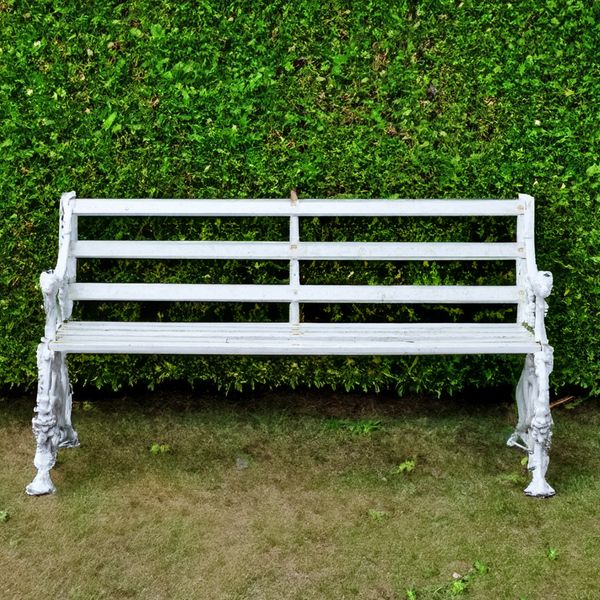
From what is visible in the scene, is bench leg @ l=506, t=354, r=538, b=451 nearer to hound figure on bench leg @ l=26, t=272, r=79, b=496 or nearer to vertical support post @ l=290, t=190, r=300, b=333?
vertical support post @ l=290, t=190, r=300, b=333

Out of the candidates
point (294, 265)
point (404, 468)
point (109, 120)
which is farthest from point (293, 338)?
point (109, 120)

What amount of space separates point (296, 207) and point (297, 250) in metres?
0.20

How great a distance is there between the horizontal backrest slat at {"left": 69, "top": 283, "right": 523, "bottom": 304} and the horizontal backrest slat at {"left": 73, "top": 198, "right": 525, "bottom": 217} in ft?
1.10

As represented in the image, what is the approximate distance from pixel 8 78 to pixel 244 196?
4.01 ft

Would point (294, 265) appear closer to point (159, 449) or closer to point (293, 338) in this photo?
point (293, 338)

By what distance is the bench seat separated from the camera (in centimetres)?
333

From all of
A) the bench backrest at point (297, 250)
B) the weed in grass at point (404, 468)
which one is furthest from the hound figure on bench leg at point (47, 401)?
the weed in grass at point (404, 468)

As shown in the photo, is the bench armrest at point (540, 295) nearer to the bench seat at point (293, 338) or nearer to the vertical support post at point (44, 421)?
the bench seat at point (293, 338)

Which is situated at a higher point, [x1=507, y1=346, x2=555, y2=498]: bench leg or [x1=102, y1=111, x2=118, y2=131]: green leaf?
[x1=102, y1=111, x2=118, y2=131]: green leaf

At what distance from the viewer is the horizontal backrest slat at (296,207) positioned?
143 inches

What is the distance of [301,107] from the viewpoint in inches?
147

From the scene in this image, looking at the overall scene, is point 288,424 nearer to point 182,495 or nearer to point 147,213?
point 182,495

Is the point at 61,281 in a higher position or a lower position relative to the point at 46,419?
higher

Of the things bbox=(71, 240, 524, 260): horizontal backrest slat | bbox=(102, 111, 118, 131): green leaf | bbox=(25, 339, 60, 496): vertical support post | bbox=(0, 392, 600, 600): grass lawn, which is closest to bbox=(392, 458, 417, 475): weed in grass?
bbox=(0, 392, 600, 600): grass lawn
